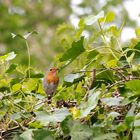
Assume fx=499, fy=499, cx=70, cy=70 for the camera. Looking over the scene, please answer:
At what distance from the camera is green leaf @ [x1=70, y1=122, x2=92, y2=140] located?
2.77 feet

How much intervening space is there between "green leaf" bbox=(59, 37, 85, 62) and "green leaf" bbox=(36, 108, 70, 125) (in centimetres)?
14

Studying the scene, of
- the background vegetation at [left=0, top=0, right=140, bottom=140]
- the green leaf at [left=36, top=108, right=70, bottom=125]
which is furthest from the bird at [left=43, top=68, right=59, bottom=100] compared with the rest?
the green leaf at [left=36, top=108, right=70, bottom=125]

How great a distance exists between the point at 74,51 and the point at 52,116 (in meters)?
0.17

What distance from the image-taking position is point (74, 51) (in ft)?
3.19

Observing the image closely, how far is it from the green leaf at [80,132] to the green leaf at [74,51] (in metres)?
0.17

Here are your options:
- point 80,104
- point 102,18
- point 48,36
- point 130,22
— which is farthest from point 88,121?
point 48,36

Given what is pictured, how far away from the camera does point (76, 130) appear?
850 millimetres

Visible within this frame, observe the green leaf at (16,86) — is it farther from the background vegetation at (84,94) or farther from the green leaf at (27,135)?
the green leaf at (27,135)

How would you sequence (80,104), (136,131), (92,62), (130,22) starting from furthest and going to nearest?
1. (130,22)
2. (92,62)
3. (80,104)
4. (136,131)

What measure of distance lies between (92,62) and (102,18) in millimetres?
99

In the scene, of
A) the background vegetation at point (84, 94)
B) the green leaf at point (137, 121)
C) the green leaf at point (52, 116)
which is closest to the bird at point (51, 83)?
the background vegetation at point (84, 94)

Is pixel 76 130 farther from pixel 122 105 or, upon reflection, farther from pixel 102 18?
pixel 102 18

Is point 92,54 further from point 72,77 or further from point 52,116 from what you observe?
point 52,116

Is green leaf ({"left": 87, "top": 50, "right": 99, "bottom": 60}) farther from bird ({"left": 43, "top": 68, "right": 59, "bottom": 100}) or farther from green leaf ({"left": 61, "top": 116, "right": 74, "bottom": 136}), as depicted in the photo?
green leaf ({"left": 61, "top": 116, "right": 74, "bottom": 136})
